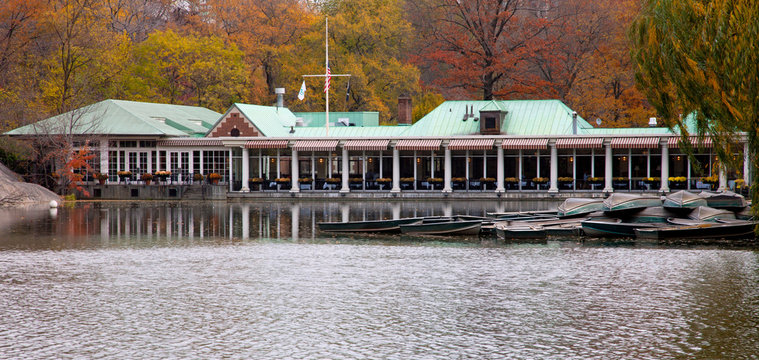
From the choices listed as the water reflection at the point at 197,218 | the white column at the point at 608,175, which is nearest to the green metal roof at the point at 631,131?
the white column at the point at 608,175

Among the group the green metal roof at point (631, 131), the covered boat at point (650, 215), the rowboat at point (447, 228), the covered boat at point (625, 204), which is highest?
the green metal roof at point (631, 131)

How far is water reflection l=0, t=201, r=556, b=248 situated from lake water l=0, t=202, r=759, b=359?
635 mm

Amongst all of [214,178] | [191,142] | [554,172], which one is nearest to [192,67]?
[191,142]

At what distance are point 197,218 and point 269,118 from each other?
2137cm

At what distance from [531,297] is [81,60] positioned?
170 feet

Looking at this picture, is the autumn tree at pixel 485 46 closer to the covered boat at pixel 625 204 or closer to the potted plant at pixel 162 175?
the potted plant at pixel 162 175

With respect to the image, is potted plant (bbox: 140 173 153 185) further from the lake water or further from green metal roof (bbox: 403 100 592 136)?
the lake water

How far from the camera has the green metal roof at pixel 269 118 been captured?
51141 mm

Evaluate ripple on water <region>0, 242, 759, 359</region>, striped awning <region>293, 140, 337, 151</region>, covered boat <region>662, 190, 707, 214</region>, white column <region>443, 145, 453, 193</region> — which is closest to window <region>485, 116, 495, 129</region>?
white column <region>443, 145, 453, 193</region>

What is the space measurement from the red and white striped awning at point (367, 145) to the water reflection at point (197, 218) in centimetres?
507

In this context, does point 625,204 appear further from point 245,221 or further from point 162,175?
point 162,175

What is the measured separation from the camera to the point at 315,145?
48.5 m

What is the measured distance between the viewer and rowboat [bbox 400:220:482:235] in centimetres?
2531

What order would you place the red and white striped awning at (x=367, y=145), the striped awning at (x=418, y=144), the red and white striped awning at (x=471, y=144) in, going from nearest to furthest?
the red and white striped awning at (x=471, y=144) → the striped awning at (x=418, y=144) → the red and white striped awning at (x=367, y=145)
